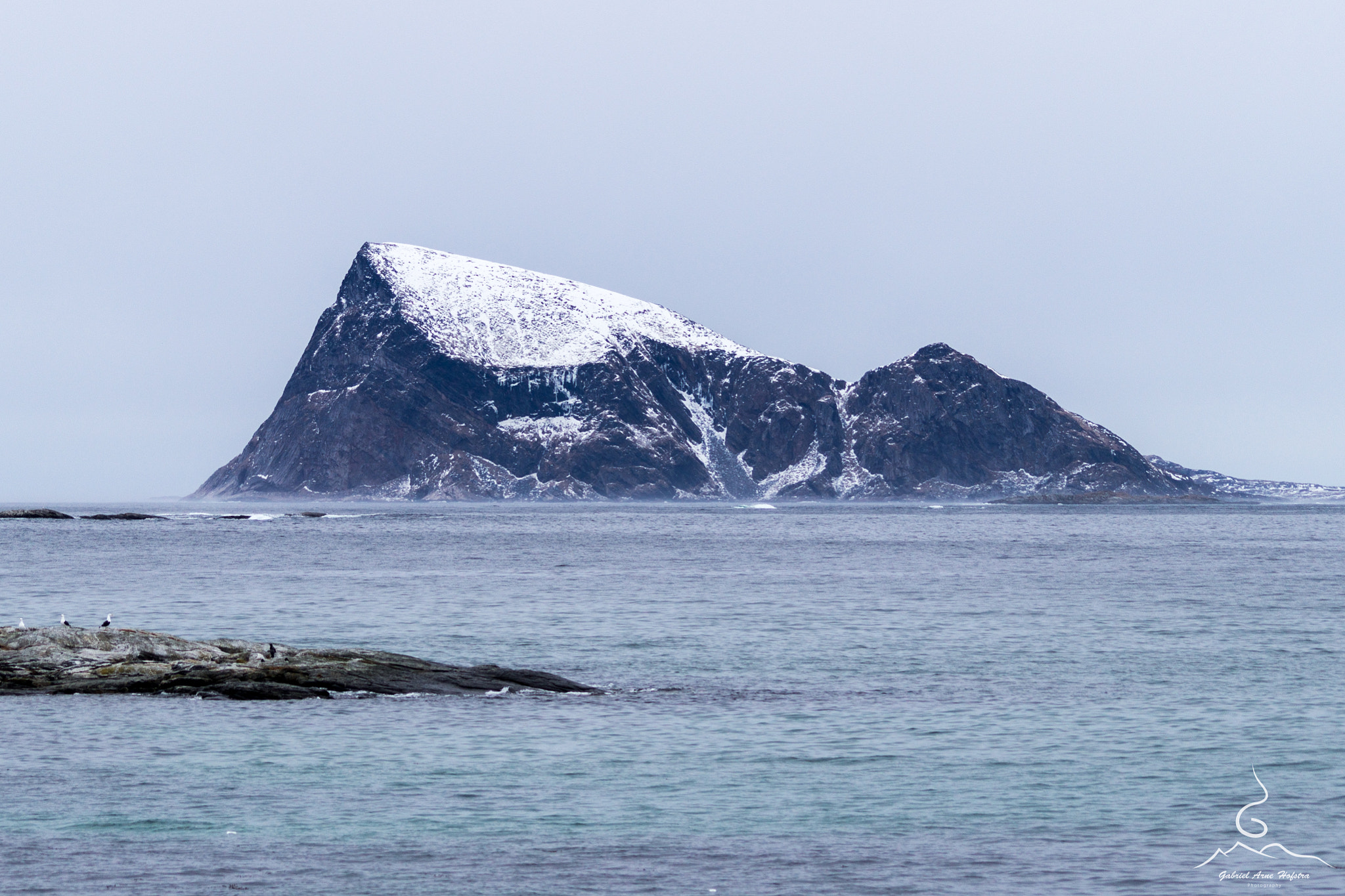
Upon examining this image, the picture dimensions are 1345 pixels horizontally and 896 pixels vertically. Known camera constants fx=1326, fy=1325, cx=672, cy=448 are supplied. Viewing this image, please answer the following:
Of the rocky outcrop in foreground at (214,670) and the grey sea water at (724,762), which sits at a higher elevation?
the rocky outcrop in foreground at (214,670)

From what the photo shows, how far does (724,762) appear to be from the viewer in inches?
1017

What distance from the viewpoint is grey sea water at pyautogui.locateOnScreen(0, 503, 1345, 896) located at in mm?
18422

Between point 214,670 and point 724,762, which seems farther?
point 214,670

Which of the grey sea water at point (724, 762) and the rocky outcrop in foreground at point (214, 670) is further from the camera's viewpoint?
the rocky outcrop in foreground at point (214, 670)

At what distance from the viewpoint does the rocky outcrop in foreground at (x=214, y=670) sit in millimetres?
33719

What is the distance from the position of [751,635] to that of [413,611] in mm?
18943

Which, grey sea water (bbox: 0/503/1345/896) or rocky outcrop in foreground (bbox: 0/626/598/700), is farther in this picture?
rocky outcrop in foreground (bbox: 0/626/598/700)

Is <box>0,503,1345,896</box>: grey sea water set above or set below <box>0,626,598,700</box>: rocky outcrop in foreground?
below

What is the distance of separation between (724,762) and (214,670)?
15.7 m

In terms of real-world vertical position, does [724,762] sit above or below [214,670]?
below

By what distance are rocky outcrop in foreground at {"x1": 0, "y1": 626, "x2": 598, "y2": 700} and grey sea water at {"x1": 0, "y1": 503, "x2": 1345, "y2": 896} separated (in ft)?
4.08

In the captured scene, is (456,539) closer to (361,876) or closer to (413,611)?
(413,611)

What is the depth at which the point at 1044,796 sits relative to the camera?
75.0ft

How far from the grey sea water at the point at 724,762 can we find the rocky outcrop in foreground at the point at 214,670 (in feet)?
4.08
